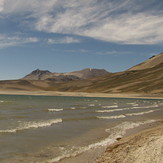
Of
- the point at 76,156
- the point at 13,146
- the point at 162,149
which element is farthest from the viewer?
the point at 13,146

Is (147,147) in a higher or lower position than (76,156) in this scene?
higher

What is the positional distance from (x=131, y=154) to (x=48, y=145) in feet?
19.9

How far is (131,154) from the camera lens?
8.69 metres

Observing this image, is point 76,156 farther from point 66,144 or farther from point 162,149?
point 162,149

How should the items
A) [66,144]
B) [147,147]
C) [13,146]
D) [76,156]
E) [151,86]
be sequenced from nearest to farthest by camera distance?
[147,147], [76,156], [13,146], [66,144], [151,86]

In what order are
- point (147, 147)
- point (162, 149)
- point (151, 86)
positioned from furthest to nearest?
point (151, 86) < point (147, 147) < point (162, 149)

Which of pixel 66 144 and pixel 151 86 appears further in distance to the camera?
pixel 151 86

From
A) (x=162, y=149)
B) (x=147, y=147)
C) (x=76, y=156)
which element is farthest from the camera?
(x=76, y=156)

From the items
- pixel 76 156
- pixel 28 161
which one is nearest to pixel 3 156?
pixel 28 161

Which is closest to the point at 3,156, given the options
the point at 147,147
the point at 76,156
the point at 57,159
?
the point at 57,159

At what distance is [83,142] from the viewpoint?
14.4 metres

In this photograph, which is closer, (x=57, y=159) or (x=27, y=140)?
(x=57, y=159)

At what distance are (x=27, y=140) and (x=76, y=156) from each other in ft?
14.7

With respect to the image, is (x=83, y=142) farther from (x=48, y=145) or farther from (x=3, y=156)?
(x=3, y=156)
